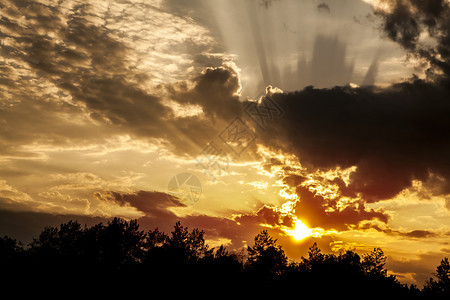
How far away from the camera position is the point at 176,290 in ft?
171

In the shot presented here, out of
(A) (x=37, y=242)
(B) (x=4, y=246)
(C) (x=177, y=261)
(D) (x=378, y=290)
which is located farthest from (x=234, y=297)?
(B) (x=4, y=246)

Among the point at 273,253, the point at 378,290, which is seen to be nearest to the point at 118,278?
the point at 273,253

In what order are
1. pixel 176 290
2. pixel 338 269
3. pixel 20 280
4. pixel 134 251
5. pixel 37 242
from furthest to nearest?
pixel 37 242 → pixel 134 251 → pixel 338 269 → pixel 20 280 → pixel 176 290

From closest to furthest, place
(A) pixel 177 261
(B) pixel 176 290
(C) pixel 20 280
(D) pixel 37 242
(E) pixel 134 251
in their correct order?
(B) pixel 176 290 → (C) pixel 20 280 → (A) pixel 177 261 → (E) pixel 134 251 → (D) pixel 37 242

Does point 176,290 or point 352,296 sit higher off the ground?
point 352,296

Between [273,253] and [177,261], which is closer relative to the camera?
[177,261]

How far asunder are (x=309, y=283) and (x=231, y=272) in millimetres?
14951

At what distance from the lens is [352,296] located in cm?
5691

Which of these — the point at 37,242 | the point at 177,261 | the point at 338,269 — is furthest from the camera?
the point at 37,242

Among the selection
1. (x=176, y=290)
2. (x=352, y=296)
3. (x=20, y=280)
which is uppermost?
(x=352, y=296)

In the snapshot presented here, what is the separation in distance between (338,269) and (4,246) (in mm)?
94806

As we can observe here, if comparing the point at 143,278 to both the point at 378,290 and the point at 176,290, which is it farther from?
the point at 378,290

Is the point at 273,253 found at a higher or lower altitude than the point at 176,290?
higher

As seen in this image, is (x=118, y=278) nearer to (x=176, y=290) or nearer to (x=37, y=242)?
(x=176, y=290)
